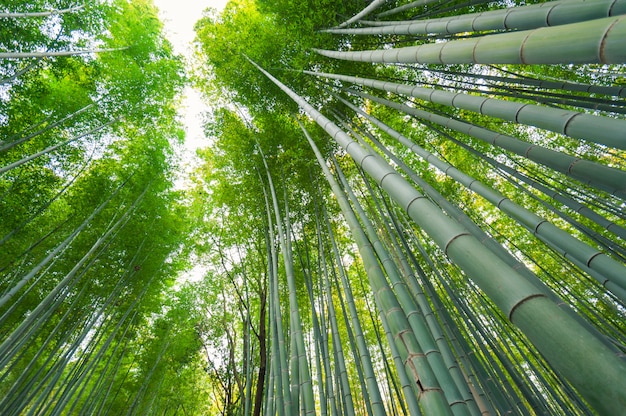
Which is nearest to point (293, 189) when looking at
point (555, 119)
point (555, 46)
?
point (555, 119)

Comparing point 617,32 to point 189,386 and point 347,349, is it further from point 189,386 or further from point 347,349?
point 189,386

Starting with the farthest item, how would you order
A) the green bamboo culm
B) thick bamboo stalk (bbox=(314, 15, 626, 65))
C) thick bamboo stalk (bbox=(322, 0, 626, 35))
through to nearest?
thick bamboo stalk (bbox=(322, 0, 626, 35)) < thick bamboo stalk (bbox=(314, 15, 626, 65)) < the green bamboo culm

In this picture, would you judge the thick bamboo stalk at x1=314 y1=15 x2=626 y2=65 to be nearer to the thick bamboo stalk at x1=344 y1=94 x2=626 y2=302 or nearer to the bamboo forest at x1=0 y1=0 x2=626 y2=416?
the bamboo forest at x1=0 y1=0 x2=626 y2=416

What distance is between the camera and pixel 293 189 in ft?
17.4

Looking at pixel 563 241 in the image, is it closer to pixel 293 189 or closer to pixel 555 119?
pixel 555 119

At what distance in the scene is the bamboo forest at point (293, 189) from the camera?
1.71 m

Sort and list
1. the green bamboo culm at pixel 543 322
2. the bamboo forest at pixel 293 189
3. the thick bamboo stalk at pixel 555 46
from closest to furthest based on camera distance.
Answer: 1. the green bamboo culm at pixel 543 322
2. the thick bamboo stalk at pixel 555 46
3. the bamboo forest at pixel 293 189

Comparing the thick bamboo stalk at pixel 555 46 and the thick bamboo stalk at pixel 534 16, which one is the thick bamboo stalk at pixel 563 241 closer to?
the thick bamboo stalk at pixel 534 16

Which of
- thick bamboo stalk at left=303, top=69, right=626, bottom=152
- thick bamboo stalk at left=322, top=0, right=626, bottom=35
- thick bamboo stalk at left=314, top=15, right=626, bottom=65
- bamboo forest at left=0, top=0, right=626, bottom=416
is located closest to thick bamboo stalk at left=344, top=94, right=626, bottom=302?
bamboo forest at left=0, top=0, right=626, bottom=416

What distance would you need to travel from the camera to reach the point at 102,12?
4.35 metres

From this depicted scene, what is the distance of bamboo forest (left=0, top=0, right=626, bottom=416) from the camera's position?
5.60ft

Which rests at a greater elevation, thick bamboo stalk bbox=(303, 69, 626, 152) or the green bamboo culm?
thick bamboo stalk bbox=(303, 69, 626, 152)

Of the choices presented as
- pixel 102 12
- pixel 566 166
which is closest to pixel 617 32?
pixel 566 166

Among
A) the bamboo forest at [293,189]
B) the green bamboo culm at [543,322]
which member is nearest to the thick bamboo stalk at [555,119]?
the bamboo forest at [293,189]
